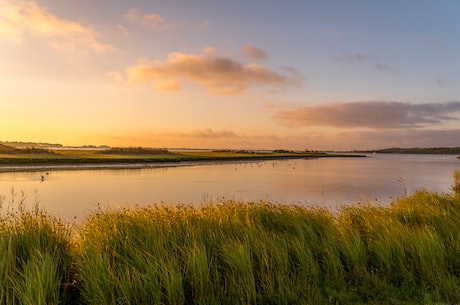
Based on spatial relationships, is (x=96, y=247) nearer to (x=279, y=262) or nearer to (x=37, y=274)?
(x=37, y=274)

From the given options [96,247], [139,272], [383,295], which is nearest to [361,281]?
[383,295]

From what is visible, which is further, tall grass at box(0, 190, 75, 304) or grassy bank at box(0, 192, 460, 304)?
grassy bank at box(0, 192, 460, 304)

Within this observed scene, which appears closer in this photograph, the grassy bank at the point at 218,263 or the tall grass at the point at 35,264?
the tall grass at the point at 35,264

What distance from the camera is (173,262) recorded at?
6.38 m

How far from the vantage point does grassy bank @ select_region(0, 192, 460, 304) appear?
5.96 metres

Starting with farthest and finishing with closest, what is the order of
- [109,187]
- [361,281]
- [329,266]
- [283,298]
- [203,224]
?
1. [109,187]
2. [203,224]
3. [329,266]
4. [361,281]
5. [283,298]

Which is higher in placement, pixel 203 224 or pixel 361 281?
pixel 203 224

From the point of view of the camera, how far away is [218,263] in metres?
7.27

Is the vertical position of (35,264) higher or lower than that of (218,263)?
higher

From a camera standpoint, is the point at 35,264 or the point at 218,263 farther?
the point at 218,263

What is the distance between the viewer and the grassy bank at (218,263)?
19.5 feet

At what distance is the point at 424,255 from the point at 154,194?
21.2 m

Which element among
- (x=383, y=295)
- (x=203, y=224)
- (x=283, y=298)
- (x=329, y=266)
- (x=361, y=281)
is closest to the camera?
(x=283, y=298)

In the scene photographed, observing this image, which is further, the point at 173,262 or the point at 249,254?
the point at 249,254
